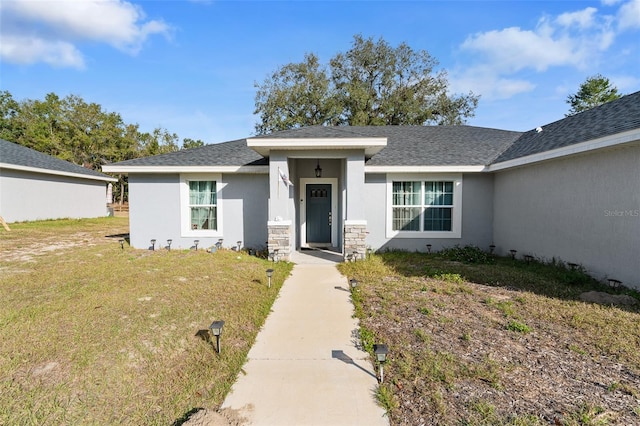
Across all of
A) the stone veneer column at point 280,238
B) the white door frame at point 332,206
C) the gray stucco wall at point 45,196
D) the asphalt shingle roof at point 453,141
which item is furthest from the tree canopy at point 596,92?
the gray stucco wall at point 45,196

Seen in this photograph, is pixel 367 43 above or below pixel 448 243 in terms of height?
above

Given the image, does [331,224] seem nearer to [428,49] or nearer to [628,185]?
[628,185]

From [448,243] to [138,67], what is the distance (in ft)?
48.2

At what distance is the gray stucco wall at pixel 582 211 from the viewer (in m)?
5.27

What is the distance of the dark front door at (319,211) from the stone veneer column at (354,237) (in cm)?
237

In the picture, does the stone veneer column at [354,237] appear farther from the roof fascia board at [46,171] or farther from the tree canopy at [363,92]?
the tree canopy at [363,92]

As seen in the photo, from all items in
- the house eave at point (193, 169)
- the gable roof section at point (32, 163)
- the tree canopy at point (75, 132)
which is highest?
the tree canopy at point (75, 132)

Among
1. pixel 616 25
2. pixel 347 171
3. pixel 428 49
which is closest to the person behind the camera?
pixel 347 171

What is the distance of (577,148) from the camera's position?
233 inches

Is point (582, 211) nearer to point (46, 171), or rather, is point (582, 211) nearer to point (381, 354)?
point (381, 354)

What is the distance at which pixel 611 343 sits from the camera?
3557 millimetres

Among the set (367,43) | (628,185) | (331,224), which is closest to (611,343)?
(628,185)

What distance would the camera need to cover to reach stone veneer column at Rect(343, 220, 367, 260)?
7762 millimetres

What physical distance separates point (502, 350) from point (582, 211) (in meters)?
4.63
